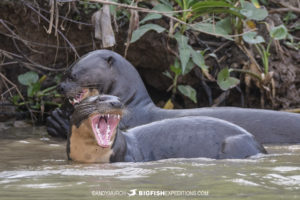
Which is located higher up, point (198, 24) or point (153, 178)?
point (198, 24)

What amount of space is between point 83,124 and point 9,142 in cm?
157

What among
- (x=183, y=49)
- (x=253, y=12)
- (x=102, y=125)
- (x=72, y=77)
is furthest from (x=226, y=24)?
(x=102, y=125)

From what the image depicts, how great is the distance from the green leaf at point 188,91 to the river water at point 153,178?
2.42 meters

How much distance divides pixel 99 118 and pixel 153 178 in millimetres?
864

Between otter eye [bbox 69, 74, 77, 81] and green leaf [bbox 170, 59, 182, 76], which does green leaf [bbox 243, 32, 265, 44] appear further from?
otter eye [bbox 69, 74, 77, 81]

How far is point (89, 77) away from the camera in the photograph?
5.25 meters

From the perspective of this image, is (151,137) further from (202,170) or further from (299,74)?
(299,74)

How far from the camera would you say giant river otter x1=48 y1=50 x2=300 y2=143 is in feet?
16.8

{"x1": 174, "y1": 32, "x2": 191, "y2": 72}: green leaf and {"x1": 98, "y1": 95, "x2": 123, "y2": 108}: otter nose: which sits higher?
{"x1": 174, "y1": 32, "x2": 191, "y2": 72}: green leaf

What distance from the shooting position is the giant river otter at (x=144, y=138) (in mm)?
3656

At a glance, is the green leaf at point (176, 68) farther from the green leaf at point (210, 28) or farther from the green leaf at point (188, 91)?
the green leaf at point (210, 28)

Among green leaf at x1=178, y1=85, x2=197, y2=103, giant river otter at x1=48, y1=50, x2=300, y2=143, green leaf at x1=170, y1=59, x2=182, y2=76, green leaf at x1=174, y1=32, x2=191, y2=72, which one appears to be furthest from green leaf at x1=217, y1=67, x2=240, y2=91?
giant river otter at x1=48, y1=50, x2=300, y2=143

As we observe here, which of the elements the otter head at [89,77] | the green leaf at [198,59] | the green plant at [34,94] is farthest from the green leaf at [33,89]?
the green leaf at [198,59]

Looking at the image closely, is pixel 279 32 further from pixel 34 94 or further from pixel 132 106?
pixel 34 94
